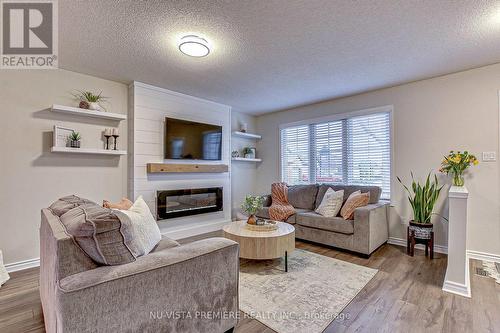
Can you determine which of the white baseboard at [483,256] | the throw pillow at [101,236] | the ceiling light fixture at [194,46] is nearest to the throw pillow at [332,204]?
the white baseboard at [483,256]

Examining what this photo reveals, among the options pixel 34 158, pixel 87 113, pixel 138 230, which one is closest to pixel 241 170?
pixel 87 113

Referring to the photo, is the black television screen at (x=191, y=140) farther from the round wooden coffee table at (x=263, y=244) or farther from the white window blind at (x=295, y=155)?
the round wooden coffee table at (x=263, y=244)

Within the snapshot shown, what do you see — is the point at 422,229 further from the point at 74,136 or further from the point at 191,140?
the point at 74,136

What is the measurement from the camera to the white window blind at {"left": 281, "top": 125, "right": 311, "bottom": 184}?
4.91m

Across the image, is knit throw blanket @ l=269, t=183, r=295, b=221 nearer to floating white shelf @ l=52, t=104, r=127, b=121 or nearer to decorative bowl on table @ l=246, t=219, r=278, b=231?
decorative bowl on table @ l=246, t=219, r=278, b=231

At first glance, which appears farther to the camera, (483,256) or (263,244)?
(483,256)

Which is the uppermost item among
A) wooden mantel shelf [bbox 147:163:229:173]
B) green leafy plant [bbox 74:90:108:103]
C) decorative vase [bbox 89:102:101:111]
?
green leafy plant [bbox 74:90:108:103]

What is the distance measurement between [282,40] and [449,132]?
2.65 meters

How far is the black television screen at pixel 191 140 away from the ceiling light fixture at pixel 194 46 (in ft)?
5.15

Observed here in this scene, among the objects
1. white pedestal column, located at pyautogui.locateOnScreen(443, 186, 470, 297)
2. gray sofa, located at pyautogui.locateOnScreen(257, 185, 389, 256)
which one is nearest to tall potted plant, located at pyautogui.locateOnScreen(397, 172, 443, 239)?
gray sofa, located at pyautogui.locateOnScreen(257, 185, 389, 256)

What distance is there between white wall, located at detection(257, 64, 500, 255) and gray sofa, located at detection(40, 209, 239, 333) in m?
3.24

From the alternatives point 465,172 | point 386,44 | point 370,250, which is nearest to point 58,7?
point 386,44

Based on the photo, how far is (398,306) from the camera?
198cm

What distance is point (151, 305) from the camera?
3.97 feet
